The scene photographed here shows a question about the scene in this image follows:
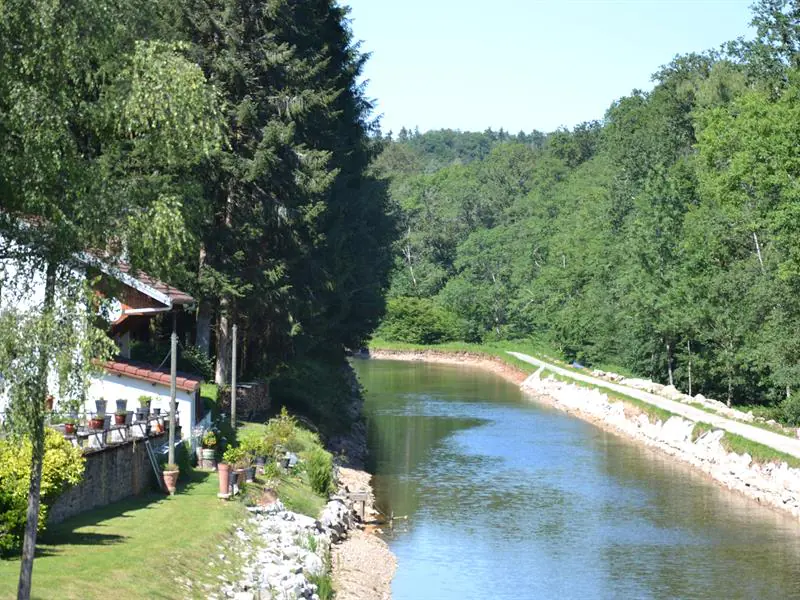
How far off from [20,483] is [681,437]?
39633 mm

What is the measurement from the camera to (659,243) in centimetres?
7588

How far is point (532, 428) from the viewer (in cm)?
6400

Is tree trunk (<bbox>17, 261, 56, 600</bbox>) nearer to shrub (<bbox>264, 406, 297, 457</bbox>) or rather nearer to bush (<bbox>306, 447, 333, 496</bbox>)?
shrub (<bbox>264, 406, 297, 457</bbox>)

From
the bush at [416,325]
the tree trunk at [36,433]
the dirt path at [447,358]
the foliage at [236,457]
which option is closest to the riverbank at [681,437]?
the dirt path at [447,358]

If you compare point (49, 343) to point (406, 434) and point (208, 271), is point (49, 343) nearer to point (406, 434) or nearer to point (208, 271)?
point (208, 271)

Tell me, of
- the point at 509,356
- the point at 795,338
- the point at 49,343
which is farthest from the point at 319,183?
the point at 509,356

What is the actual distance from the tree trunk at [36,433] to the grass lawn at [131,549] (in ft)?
5.18

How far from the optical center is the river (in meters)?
31.5

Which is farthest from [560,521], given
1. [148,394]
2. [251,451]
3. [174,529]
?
[174,529]

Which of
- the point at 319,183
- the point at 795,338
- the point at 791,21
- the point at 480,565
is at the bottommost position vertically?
the point at 480,565

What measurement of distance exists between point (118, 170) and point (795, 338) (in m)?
40.4

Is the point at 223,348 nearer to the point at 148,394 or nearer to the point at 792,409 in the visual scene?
the point at 148,394

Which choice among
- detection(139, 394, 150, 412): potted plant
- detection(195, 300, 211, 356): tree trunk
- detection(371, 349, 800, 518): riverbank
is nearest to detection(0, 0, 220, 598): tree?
detection(139, 394, 150, 412): potted plant

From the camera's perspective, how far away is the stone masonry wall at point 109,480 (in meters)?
25.0
